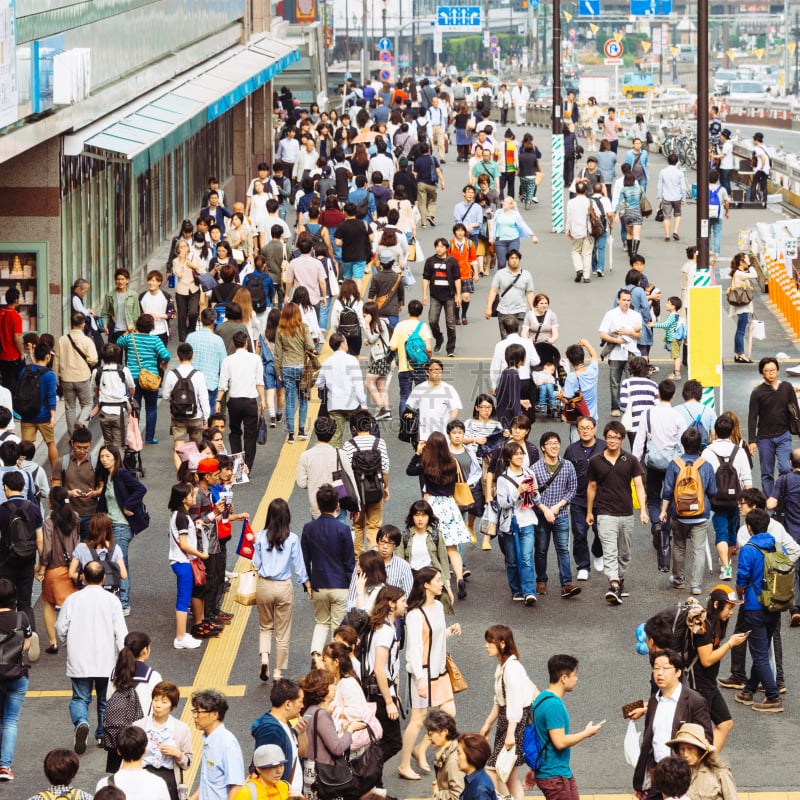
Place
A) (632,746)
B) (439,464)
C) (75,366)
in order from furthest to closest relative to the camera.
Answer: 1. (75,366)
2. (439,464)
3. (632,746)

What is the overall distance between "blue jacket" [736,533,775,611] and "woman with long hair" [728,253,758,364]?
10.5 meters

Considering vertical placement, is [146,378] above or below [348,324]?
below

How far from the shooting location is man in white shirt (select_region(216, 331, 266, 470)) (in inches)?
678

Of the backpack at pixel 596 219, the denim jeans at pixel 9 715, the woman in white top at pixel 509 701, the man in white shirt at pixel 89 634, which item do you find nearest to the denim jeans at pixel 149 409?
the man in white shirt at pixel 89 634

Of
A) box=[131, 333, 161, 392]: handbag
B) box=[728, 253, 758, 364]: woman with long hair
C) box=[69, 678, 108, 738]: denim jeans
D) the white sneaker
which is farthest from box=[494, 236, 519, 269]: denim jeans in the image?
box=[69, 678, 108, 738]: denim jeans

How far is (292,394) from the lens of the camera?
19.1 m

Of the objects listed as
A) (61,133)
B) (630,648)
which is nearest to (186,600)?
(630,648)

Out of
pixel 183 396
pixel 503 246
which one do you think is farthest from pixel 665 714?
pixel 503 246

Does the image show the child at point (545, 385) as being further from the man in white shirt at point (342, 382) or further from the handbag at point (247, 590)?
the handbag at point (247, 590)

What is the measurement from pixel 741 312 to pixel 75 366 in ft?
30.0

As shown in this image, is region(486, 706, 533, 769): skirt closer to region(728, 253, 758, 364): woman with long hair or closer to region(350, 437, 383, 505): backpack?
region(350, 437, 383, 505): backpack

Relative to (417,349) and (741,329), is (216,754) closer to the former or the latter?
(417,349)

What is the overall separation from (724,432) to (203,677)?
4712 mm

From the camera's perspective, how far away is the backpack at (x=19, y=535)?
12.7 m
